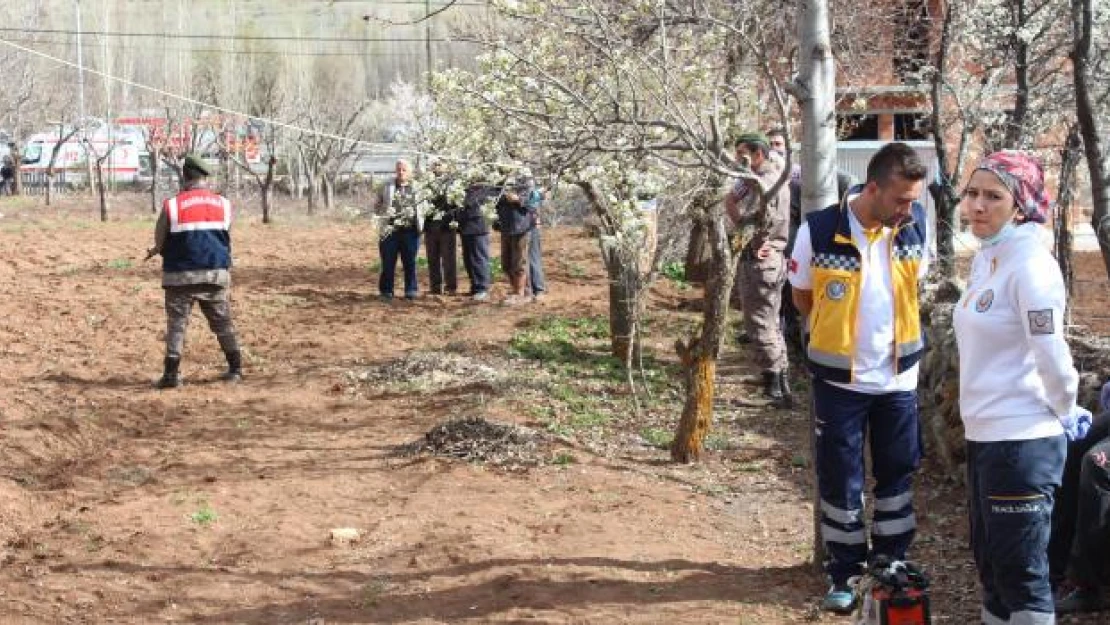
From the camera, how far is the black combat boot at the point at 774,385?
9977mm

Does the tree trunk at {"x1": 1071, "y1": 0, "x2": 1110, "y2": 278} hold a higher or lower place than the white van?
lower

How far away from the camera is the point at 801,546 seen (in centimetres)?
673

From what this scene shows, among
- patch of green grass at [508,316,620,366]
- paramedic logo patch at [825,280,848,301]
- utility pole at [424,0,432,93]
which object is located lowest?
patch of green grass at [508,316,620,366]

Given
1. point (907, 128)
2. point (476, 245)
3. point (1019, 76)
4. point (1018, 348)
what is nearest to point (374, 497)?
point (1018, 348)

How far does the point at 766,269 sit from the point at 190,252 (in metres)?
4.51

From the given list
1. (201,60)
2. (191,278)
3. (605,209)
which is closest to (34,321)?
(191,278)

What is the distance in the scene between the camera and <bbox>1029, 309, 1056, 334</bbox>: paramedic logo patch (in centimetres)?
433

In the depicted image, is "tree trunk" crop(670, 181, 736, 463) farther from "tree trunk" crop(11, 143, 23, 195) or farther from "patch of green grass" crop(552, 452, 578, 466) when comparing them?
"tree trunk" crop(11, 143, 23, 195)

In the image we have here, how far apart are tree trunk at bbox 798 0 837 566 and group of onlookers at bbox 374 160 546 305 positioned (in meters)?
8.64

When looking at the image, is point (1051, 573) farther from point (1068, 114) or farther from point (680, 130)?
point (1068, 114)

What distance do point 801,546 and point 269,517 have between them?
9.05ft

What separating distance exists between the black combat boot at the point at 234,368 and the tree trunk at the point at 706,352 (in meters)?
4.49

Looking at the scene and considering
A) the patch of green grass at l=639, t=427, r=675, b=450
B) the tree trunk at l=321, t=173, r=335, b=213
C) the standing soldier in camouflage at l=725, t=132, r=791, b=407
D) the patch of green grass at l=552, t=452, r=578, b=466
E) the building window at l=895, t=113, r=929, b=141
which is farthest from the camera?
the tree trunk at l=321, t=173, r=335, b=213

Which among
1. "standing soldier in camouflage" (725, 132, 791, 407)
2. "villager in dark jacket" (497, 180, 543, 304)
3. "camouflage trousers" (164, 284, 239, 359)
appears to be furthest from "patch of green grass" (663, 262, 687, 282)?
"camouflage trousers" (164, 284, 239, 359)
